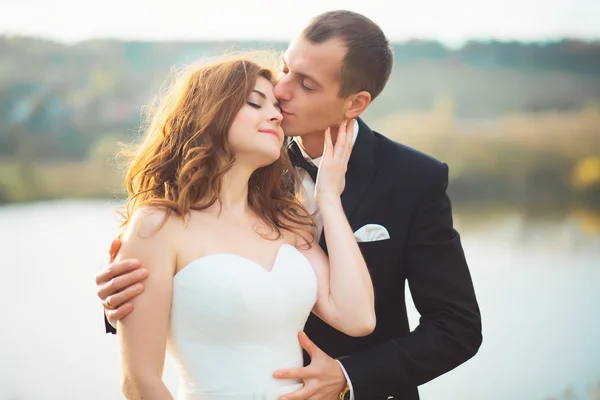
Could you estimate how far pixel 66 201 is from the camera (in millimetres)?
9414

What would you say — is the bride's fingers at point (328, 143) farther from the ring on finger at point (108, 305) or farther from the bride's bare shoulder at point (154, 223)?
the ring on finger at point (108, 305)

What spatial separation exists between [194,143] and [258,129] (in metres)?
0.17

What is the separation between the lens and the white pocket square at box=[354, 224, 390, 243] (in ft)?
7.25

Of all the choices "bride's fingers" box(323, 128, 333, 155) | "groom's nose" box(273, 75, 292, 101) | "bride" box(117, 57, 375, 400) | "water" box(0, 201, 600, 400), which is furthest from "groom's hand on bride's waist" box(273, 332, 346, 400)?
"water" box(0, 201, 600, 400)

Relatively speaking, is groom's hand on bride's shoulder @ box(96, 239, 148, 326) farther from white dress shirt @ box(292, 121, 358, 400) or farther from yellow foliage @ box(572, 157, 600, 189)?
yellow foliage @ box(572, 157, 600, 189)

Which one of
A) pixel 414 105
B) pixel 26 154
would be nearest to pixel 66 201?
pixel 26 154

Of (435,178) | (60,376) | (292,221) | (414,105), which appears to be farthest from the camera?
(414,105)

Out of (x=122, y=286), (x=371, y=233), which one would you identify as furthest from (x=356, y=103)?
(x=122, y=286)

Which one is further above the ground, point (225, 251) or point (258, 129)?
point (258, 129)

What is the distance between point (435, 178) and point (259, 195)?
1.82 feet

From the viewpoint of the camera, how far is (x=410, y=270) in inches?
88.7

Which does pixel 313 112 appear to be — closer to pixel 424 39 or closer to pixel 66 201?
pixel 424 39

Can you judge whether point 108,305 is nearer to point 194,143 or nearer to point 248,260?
point 248,260

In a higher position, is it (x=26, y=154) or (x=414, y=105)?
(x=414, y=105)
